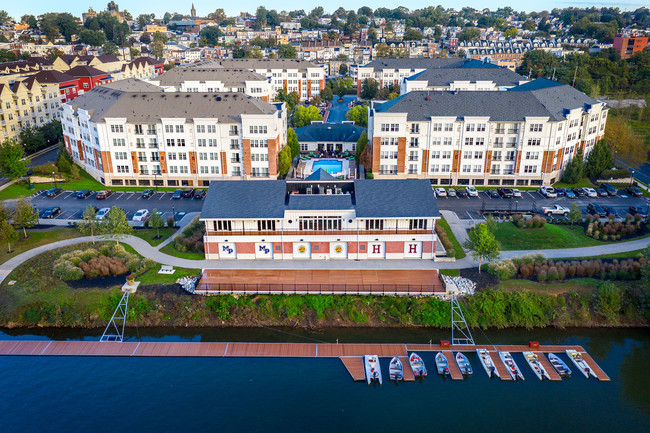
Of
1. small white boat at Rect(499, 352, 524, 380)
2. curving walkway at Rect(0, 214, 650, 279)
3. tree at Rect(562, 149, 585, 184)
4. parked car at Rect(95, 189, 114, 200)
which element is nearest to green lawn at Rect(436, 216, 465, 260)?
curving walkway at Rect(0, 214, 650, 279)

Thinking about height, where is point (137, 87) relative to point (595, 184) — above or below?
above

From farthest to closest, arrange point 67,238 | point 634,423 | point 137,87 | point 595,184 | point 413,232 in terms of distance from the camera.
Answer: point 137,87 → point 595,184 → point 67,238 → point 413,232 → point 634,423

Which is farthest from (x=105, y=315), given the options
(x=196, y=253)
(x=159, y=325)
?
(x=196, y=253)

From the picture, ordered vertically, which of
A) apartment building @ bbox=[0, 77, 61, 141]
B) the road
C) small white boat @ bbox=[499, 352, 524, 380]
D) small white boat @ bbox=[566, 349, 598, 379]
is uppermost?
apartment building @ bbox=[0, 77, 61, 141]

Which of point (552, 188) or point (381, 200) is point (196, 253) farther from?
point (552, 188)

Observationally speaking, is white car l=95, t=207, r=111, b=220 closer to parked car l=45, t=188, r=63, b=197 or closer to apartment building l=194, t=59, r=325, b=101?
parked car l=45, t=188, r=63, b=197
